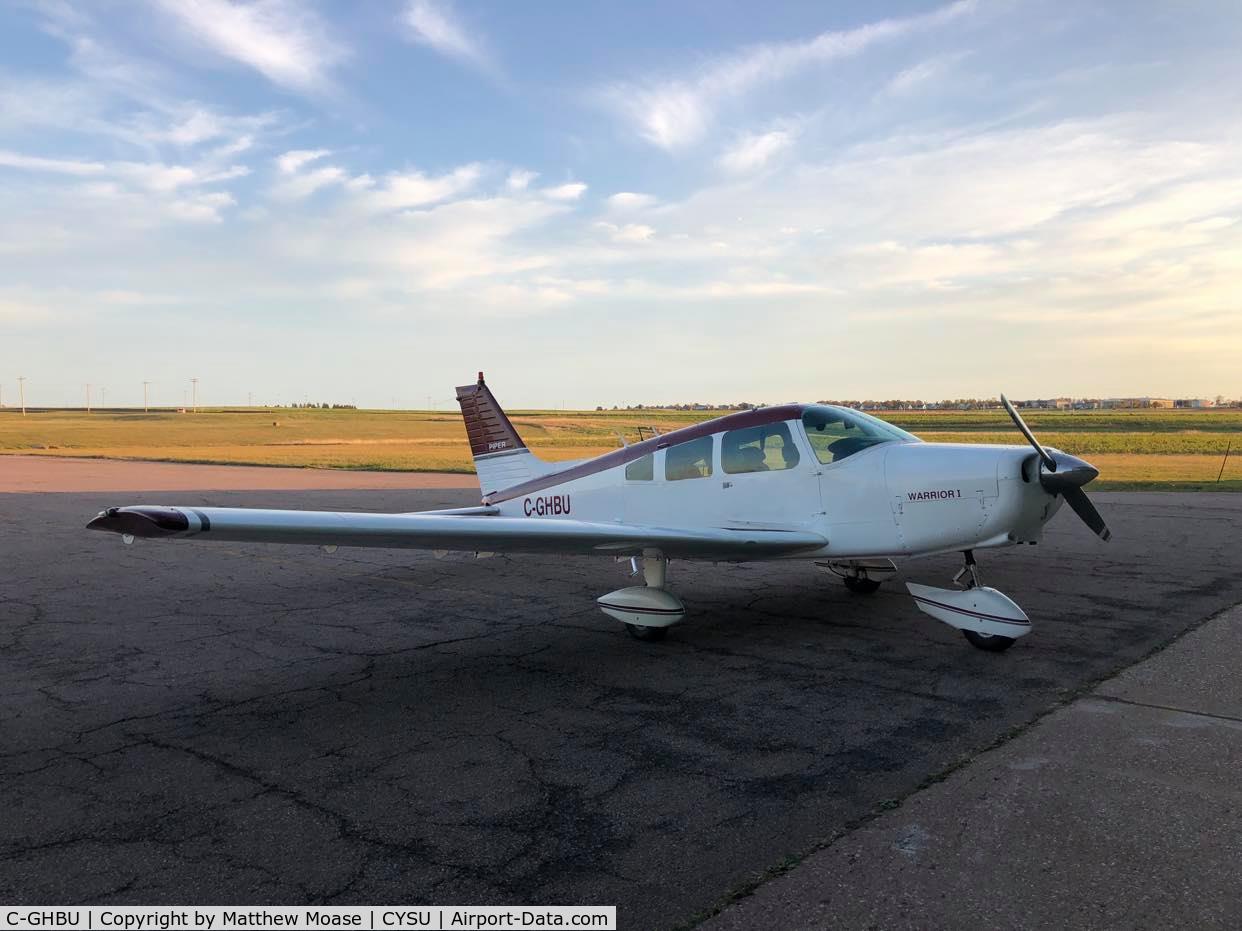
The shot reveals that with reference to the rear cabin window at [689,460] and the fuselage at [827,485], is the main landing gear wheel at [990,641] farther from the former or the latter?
the rear cabin window at [689,460]

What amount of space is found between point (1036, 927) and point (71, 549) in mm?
14309

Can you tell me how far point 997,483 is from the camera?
6816 millimetres

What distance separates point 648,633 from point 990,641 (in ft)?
9.34

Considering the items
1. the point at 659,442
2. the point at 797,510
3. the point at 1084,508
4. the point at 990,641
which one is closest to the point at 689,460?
the point at 659,442

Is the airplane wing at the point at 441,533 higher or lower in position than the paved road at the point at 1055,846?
higher

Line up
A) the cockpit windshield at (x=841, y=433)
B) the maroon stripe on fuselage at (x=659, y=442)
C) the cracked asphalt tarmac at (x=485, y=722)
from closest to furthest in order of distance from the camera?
the cracked asphalt tarmac at (x=485, y=722) → the cockpit windshield at (x=841, y=433) → the maroon stripe on fuselage at (x=659, y=442)

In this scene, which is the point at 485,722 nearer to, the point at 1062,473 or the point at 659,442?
the point at 659,442

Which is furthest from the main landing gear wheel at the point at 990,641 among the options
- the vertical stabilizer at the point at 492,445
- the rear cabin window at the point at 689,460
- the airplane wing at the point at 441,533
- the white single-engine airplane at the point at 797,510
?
the vertical stabilizer at the point at 492,445

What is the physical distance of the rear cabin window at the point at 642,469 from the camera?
29.1 ft

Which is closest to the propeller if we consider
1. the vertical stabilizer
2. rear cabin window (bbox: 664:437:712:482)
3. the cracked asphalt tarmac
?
the cracked asphalt tarmac

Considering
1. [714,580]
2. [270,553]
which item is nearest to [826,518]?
[714,580]

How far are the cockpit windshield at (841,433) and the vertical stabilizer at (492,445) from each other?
Answer: 4.29m

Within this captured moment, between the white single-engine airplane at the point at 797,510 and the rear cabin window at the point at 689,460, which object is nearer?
the white single-engine airplane at the point at 797,510

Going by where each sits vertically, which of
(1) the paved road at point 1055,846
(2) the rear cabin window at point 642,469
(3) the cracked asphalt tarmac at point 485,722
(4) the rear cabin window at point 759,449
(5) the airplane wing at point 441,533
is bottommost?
(3) the cracked asphalt tarmac at point 485,722
